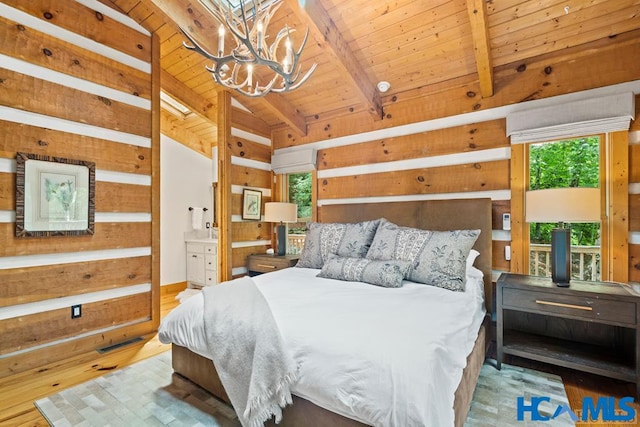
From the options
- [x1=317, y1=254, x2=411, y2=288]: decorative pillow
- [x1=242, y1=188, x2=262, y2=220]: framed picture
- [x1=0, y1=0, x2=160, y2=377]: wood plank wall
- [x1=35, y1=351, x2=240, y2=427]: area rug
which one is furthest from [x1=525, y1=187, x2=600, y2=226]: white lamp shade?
[x1=0, y1=0, x2=160, y2=377]: wood plank wall

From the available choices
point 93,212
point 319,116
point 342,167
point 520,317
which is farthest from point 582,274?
point 93,212

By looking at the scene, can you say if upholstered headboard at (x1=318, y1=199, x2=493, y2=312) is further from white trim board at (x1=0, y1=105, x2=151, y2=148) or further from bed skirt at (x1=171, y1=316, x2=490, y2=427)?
white trim board at (x1=0, y1=105, x2=151, y2=148)

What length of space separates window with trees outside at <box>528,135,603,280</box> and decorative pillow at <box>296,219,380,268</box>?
149 cm

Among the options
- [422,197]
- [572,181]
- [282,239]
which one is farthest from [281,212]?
[572,181]

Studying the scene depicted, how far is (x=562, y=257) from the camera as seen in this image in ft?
7.40

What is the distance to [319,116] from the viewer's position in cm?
409

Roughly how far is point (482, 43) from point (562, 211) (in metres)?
1.50

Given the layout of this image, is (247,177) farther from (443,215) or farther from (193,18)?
(443,215)

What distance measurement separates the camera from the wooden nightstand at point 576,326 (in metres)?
1.93

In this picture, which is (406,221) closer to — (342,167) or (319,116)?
(342,167)

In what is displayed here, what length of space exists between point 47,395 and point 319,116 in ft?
12.5

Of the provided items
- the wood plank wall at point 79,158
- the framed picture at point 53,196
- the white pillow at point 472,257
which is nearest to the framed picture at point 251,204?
the wood plank wall at point 79,158

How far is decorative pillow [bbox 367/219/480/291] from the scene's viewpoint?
227 cm

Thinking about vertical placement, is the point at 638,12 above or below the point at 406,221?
above
